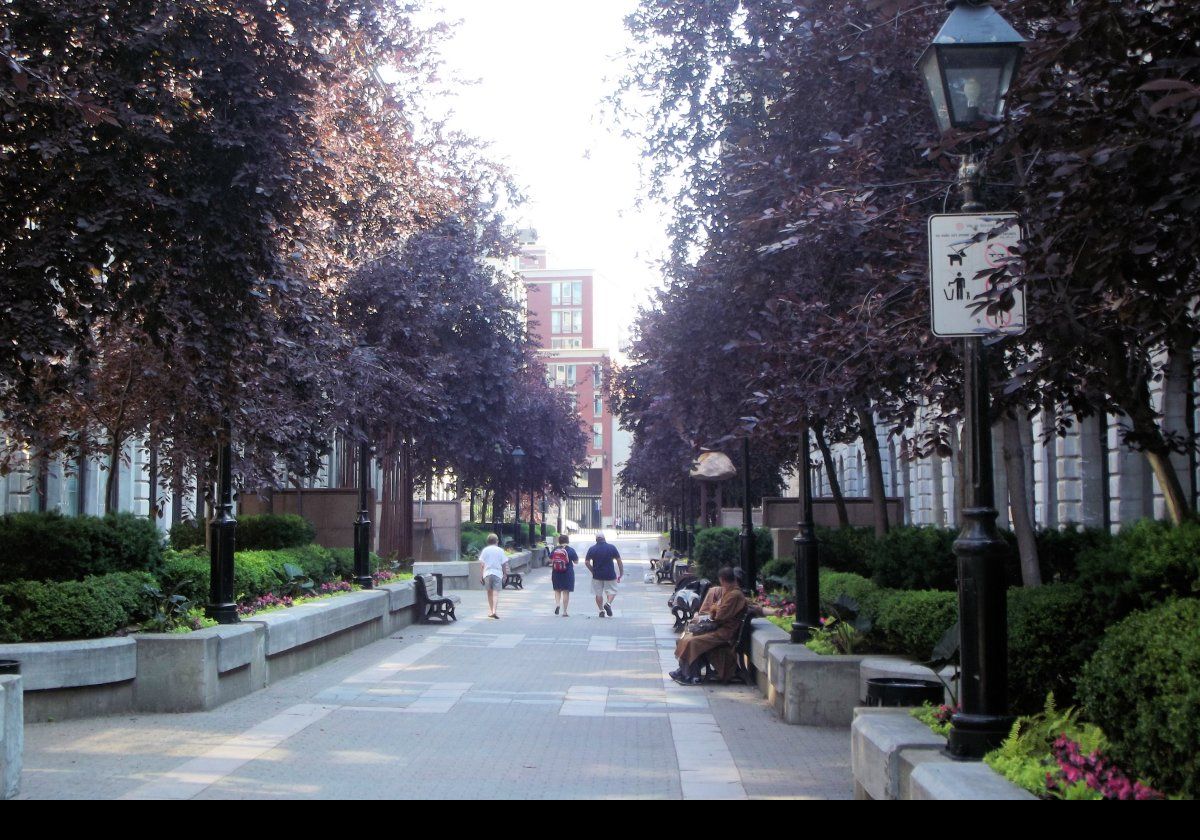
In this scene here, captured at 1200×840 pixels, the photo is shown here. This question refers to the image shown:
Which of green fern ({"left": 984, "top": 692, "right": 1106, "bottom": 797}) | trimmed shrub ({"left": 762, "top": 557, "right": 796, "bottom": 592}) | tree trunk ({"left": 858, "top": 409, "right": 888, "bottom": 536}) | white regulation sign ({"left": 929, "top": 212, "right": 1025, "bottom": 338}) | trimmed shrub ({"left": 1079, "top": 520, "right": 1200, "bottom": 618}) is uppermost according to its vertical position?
white regulation sign ({"left": 929, "top": 212, "right": 1025, "bottom": 338})

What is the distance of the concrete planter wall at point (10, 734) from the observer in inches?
301

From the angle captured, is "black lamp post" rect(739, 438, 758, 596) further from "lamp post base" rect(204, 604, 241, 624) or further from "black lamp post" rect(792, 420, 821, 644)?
"lamp post base" rect(204, 604, 241, 624)

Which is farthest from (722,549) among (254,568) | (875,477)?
(254,568)

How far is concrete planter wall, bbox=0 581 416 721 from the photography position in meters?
11.0

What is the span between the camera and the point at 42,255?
10945 mm

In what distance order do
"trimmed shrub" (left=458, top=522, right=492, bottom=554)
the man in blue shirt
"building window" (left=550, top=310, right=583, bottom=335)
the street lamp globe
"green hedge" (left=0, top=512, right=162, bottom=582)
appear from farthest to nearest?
"building window" (left=550, top=310, right=583, bottom=335) → "trimmed shrub" (left=458, top=522, right=492, bottom=554) → the man in blue shirt → "green hedge" (left=0, top=512, right=162, bottom=582) → the street lamp globe

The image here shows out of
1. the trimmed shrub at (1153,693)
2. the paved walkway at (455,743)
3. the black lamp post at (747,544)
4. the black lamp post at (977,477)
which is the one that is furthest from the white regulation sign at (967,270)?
the black lamp post at (747,544)

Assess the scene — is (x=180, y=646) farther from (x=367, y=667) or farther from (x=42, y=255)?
(x=367, y=667)

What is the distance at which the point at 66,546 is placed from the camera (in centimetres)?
1270

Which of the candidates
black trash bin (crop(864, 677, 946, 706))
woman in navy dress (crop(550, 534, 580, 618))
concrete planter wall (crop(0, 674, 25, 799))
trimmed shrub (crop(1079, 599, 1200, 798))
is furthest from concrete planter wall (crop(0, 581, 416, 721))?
woman in navy dress (crop(550, 534, 580, 618))

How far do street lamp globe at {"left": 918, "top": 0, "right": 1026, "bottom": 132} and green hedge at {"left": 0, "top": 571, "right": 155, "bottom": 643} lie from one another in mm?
8628

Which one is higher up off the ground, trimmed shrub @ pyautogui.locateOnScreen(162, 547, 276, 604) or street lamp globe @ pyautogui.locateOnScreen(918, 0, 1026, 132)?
street lamp globe @ pyautogui.locateOnScreen(918, 0, 1026, 132)

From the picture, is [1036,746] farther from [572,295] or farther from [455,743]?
[572,295]

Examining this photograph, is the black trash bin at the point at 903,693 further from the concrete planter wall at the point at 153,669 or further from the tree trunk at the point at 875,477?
the tree trunk at the point at 875,477
